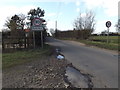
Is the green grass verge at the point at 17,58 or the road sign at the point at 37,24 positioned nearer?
the green grass verge at the point at 17,58

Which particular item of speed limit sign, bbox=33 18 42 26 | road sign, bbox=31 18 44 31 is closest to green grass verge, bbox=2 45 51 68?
road sign, bbox=31 18 44 31

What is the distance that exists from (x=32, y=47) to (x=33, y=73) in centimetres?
1114

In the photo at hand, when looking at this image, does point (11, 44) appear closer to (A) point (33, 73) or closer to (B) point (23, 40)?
(B) point (23, 40)

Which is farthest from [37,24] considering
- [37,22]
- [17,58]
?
[17,58]

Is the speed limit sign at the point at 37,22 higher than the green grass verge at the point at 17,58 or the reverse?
higher

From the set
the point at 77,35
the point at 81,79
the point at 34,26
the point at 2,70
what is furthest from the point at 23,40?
the point at 77,35

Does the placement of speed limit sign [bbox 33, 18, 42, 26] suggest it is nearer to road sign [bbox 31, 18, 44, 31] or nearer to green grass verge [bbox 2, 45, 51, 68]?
road sign [bbox 31, 18, 44, 31]

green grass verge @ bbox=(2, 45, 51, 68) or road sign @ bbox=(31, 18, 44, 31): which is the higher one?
road sign @ bbox=(31, 18, 44, 31)

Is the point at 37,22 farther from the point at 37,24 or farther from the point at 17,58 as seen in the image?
the point at 17,58

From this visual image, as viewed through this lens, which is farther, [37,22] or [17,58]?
[37,22]

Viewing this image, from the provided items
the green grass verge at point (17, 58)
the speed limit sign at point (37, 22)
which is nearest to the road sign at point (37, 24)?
the speed limit sign at point (37, 22)

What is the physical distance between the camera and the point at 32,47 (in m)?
19.1

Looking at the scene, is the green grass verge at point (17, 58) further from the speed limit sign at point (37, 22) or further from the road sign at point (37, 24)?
the speed limit sign at point (37, 22)

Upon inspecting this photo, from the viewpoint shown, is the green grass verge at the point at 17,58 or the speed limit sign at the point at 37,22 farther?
the speed limit sign at the point at 37,22
